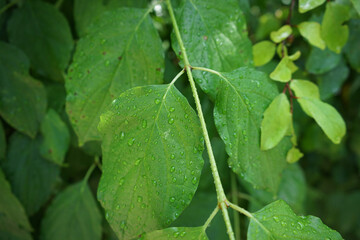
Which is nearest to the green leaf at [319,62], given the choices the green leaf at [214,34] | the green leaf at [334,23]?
the green leaf at [334,23]

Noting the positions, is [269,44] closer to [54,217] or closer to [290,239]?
[290,239]

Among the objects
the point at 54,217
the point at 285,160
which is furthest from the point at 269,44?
the point at 54,217

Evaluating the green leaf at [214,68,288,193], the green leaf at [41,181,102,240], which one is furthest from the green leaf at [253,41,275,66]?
the green leaf at [41,181,102,240]

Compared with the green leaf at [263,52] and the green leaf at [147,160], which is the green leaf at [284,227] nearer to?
the green leaf at [147,160]

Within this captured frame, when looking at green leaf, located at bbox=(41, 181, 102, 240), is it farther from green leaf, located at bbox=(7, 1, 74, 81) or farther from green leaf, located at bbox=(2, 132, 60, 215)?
green leaf, located at bbox=(7, 1, 74, 81)

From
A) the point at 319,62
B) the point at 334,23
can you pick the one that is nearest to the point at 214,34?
Answer: the point at 334,23
